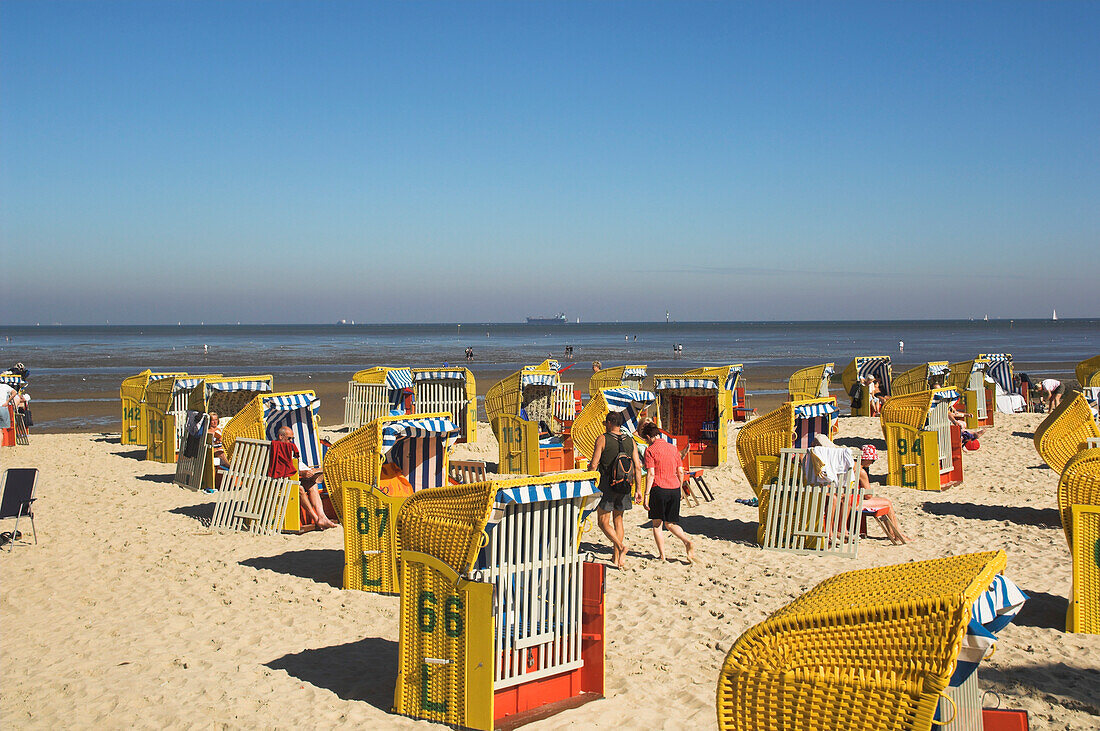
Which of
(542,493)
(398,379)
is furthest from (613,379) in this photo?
(542,493)

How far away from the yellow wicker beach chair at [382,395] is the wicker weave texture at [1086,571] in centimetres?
1259

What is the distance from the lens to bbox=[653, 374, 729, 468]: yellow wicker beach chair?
47.0 ft

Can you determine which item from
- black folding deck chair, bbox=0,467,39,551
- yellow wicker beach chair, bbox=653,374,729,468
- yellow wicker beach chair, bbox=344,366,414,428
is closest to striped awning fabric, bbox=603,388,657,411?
yellow wicker beach chair, bbox=653,374,729,468

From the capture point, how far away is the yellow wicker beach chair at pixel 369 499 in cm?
730

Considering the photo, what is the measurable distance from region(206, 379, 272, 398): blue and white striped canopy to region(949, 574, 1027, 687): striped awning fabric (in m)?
12.6

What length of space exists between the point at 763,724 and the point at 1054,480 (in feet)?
36.6

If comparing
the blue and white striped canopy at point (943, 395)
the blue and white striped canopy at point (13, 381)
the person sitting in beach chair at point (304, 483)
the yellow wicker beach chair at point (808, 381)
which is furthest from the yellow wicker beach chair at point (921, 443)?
the blue and white striped canopy at point (13, 381)

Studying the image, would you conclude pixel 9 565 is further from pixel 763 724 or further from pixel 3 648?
pixel 763 724

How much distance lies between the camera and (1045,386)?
20.2 metres

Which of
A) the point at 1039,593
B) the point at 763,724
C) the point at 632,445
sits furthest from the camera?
the point at 632,445

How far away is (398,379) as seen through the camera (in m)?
17.5

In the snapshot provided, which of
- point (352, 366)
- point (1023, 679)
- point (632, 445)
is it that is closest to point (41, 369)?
point (352, 366)

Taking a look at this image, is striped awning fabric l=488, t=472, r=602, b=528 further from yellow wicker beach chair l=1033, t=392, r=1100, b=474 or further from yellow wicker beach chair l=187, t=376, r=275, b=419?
yellow wicker beach chair l=187, t=376, r=275, b=419

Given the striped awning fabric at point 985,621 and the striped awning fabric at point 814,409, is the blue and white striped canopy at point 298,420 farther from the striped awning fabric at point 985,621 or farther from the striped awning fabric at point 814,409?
the striped awning fabric at point 985,621
